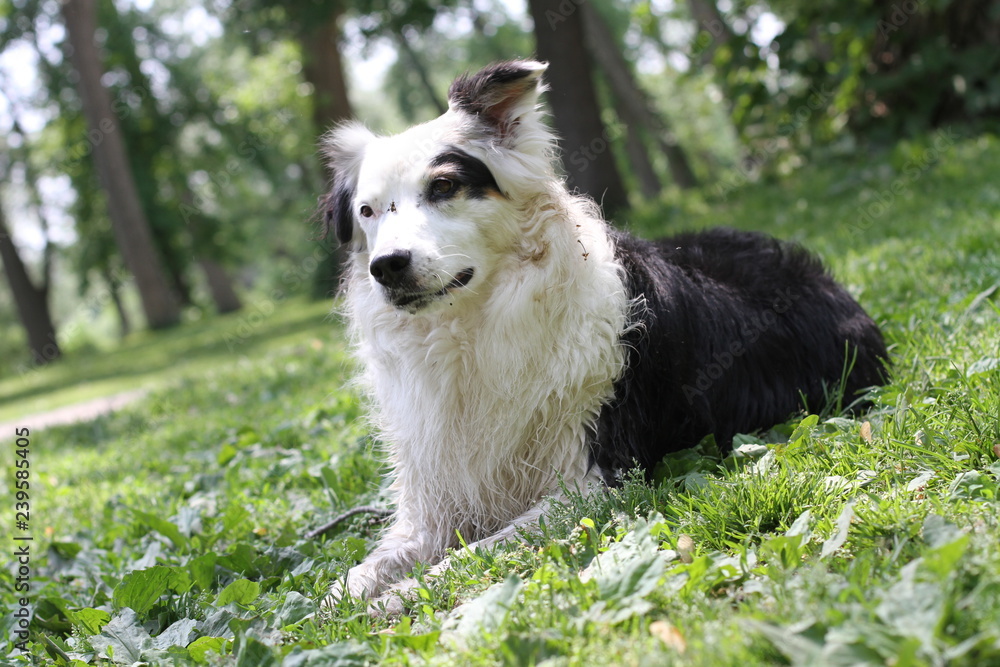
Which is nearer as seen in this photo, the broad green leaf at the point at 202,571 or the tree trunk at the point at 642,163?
the broad green leaf at the point at 202,571

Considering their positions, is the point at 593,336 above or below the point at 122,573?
above

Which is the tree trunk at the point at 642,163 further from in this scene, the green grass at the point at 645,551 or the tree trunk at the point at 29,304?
the green grass at the point at 645,551

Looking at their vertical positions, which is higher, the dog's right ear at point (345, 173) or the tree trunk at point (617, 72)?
the tree trunk at point (617, 72)

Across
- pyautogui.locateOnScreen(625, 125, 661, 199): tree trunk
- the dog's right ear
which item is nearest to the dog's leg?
the dog's right ear

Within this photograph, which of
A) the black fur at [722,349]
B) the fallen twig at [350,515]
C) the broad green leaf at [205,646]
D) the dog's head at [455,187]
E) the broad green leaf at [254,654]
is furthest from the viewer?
the fallen twig at [350,515]

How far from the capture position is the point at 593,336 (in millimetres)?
2938

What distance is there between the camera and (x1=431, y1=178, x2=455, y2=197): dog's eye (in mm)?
3080

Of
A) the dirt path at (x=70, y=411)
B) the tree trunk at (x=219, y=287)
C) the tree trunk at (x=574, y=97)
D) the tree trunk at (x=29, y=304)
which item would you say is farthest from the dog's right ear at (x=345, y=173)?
the tree trunk at (x=219, y=287)

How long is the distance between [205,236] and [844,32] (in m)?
21.9

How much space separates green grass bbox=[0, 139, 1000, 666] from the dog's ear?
1.60 meters

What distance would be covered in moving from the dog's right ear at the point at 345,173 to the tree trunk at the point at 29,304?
20.4 m

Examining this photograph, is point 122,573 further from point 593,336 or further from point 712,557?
point 712,557

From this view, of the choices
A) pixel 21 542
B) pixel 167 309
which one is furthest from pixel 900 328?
pixel 167 309

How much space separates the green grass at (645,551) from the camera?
1.66 metres
